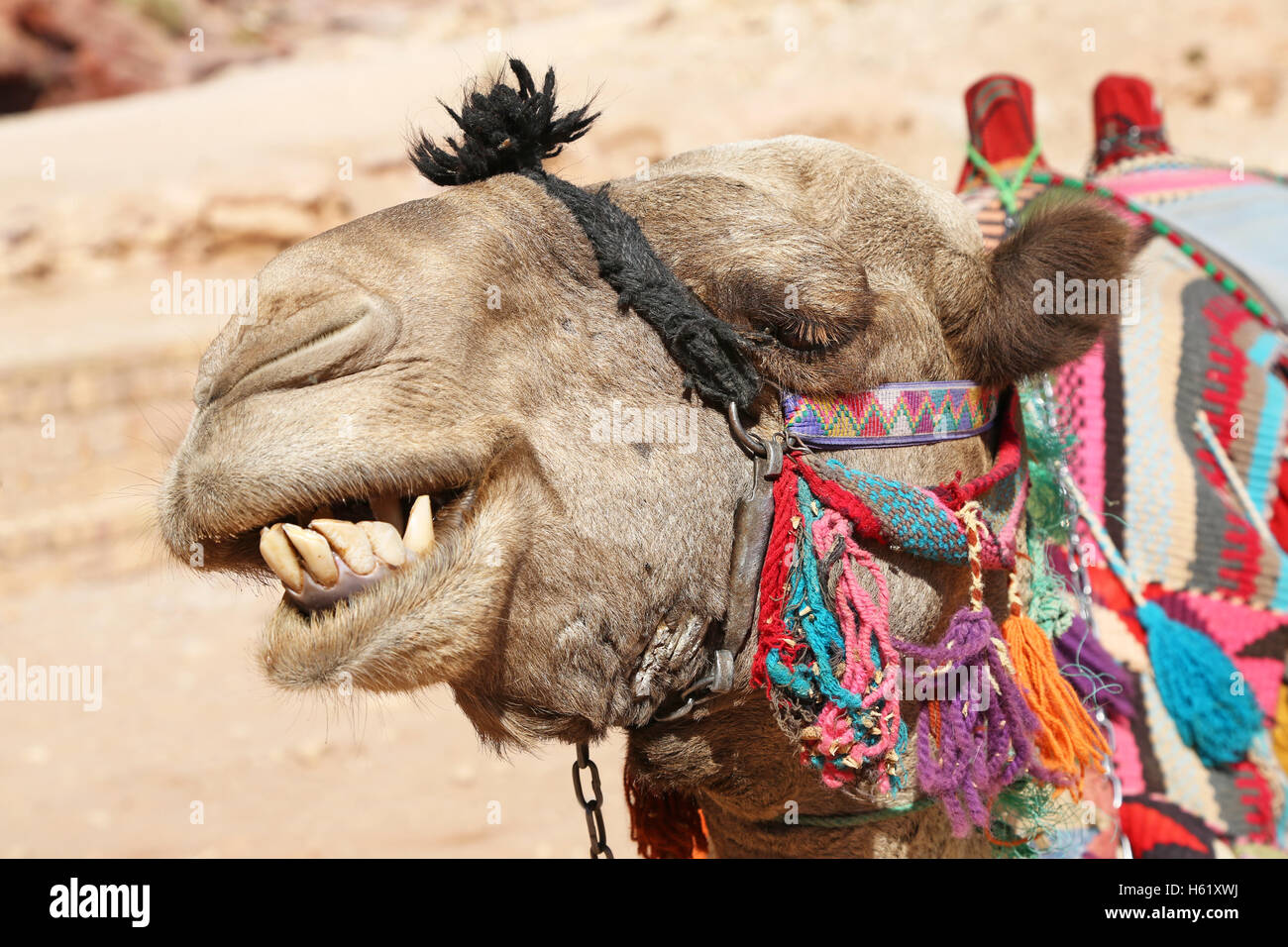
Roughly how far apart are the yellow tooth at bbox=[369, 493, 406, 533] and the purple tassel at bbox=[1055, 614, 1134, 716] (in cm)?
132

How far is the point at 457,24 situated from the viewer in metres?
30.1

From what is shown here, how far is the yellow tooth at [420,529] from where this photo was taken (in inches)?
65.4

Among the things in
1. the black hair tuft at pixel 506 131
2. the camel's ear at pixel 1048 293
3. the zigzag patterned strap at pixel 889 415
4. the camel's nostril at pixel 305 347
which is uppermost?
the black hair tuft at pixel 506 131

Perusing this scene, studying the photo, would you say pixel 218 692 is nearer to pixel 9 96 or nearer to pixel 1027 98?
pixel 1027 98

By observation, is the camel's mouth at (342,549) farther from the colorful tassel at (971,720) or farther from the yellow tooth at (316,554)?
the colorful tassel at (971,720)

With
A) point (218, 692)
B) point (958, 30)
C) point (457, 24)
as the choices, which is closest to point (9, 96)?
point (457, 24)

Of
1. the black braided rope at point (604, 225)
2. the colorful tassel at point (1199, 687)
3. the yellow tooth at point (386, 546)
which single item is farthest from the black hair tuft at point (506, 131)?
the colorful tassel at point (1199, 687)

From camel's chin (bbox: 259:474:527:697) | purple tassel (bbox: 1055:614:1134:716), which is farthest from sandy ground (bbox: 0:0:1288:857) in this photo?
purple tassel (bbox: 1055:614:1134:716)

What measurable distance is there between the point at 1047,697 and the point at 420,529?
1.14 m

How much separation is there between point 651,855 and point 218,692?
19.6 feet

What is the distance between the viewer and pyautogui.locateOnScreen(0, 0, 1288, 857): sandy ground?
610 centimetres

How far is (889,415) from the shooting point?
1982 mm

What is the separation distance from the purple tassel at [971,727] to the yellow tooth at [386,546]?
803 mm
